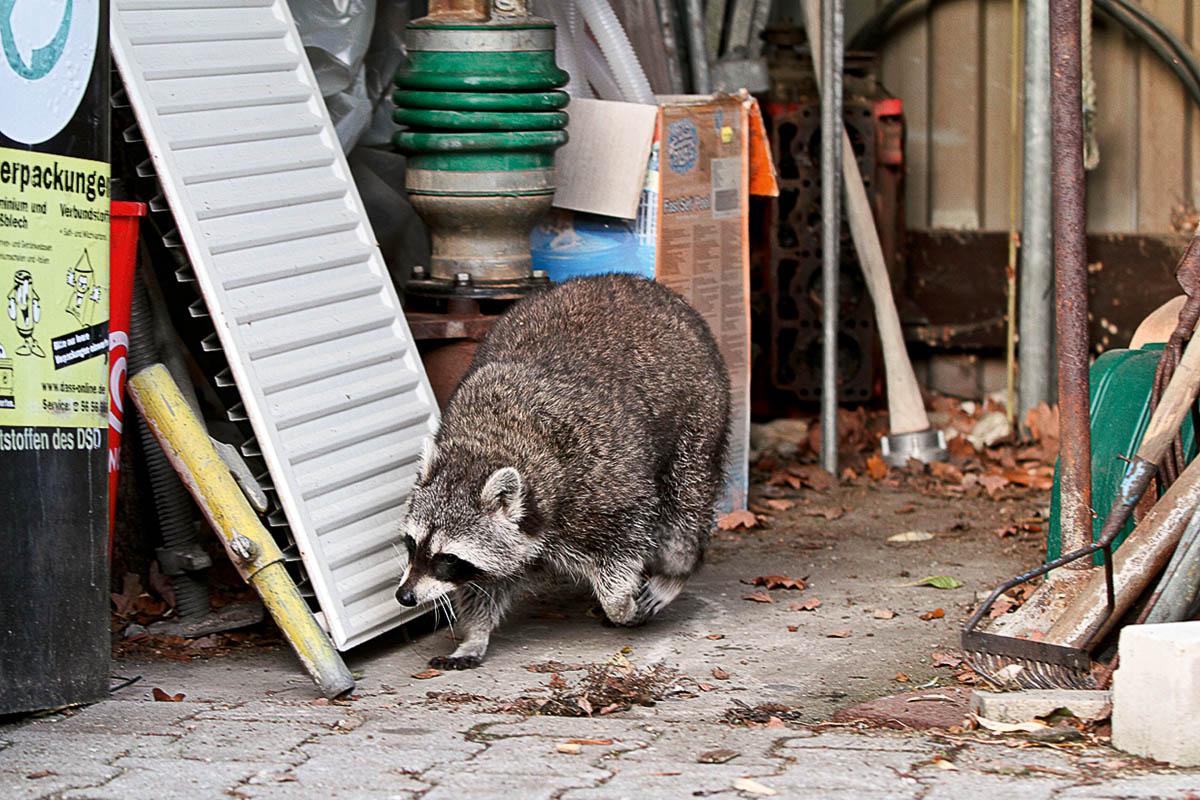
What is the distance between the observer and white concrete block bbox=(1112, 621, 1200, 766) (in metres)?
3.73

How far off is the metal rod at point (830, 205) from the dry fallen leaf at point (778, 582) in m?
1.49

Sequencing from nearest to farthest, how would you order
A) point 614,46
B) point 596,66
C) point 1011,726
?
point 1011,726, point 614,46, point 596,66

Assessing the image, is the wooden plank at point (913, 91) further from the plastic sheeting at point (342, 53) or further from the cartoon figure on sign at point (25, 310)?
the cartoon figure on sign at point (25, 310)

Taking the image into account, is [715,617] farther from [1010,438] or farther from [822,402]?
[1010,438]

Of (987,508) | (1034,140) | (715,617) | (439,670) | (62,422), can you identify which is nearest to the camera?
(62,422)

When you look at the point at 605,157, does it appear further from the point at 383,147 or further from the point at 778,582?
the point at 778,582

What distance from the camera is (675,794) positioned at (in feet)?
12.0

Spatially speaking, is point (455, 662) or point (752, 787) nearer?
point (752, 787)

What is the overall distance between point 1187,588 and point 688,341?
1.89 meters

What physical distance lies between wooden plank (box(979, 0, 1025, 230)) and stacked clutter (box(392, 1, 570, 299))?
297 centimetres

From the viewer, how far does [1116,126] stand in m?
7.89

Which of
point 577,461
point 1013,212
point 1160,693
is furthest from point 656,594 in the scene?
point 1013,212

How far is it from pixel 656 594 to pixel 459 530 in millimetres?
843

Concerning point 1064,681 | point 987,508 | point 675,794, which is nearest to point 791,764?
point 675,794
